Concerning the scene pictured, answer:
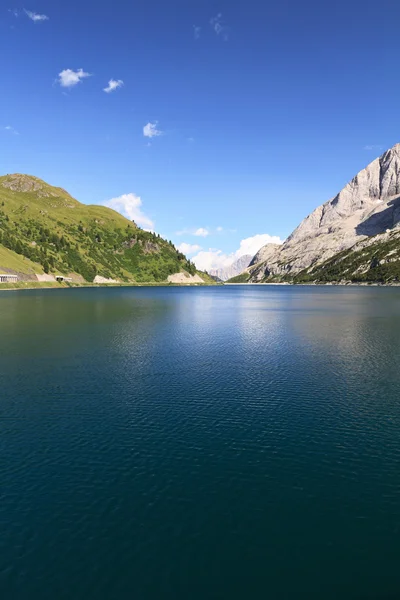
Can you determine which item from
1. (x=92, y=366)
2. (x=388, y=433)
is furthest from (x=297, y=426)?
(x=92, y=366)

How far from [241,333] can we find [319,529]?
8115 cm

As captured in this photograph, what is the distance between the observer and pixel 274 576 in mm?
21156

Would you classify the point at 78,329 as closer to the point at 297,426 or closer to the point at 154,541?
the point at 297,426

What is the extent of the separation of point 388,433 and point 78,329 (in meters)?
91.0

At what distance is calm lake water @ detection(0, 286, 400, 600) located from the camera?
21.2 meters

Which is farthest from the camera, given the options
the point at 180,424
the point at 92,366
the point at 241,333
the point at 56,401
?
the point at 241,333

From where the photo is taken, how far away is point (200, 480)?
30969 mm

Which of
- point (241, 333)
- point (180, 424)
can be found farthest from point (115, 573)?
point (241, 333)

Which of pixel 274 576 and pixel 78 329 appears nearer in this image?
pixel 274 576

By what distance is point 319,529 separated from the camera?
82.2ft

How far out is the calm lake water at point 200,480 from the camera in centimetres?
2120

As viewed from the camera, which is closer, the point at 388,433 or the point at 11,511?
the point at 11,511

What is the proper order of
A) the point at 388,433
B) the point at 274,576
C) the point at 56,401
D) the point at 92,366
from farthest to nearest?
the point at 92,366 → the point at 56,401 → the point at 388,433 → the point at 274,576

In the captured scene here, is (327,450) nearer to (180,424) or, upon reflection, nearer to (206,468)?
(206,468)
